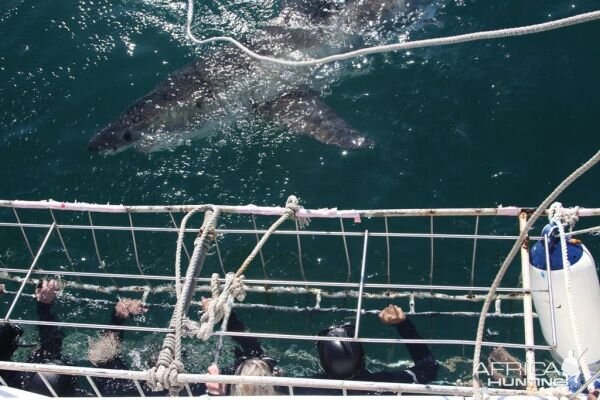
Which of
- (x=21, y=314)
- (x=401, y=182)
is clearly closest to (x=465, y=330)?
(x=401, y=182)

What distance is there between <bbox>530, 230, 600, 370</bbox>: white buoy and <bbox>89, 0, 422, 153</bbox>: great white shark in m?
3.67

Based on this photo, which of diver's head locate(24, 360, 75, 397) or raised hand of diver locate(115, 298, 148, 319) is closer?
diver's head locate(24, 360, 75, 397)

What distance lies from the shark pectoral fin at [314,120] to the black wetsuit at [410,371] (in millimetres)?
3084


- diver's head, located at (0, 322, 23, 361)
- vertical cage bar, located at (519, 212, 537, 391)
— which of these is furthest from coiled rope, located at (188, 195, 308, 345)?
diver's head, located at (0, 322, 23, 361)

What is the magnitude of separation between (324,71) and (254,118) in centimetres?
129

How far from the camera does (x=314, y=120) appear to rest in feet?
29.6

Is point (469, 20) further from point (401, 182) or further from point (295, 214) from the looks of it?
point (295, 214)

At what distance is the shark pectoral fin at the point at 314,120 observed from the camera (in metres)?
8.76

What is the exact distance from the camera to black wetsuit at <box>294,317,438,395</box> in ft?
19.1

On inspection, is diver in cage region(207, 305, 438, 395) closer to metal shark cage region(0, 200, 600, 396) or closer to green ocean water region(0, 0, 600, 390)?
metal shark cage region(0, 200, 600, 396)

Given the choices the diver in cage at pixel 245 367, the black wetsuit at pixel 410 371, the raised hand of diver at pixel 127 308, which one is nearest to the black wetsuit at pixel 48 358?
the raised hand of diver at pixel 127 308

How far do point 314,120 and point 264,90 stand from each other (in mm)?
1135

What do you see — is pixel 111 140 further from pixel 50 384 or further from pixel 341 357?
pixel 341 357

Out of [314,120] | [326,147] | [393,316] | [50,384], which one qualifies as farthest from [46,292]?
[314,120]
